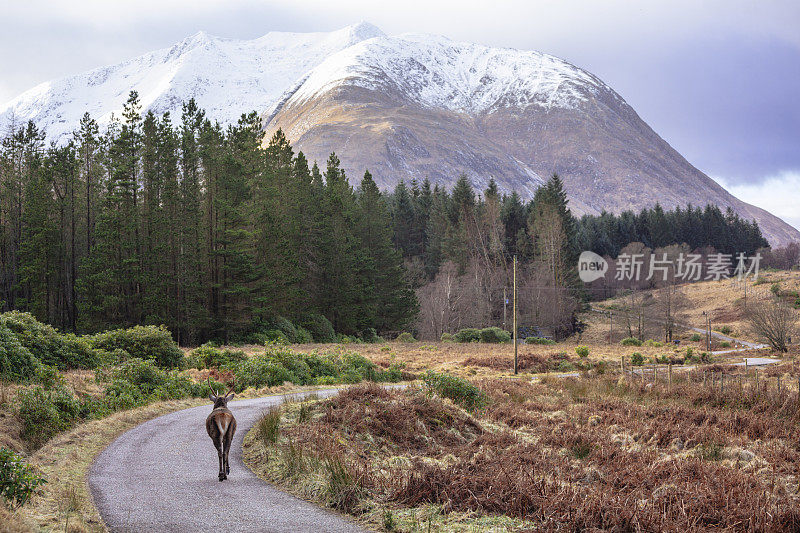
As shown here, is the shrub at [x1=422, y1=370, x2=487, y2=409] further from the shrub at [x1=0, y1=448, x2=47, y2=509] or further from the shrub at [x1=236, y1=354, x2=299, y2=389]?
the shrub at [x1=0, y1=448, x2=47, y2=509]

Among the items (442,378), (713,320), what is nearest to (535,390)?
(442,378)

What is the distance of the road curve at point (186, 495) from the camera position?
760cm

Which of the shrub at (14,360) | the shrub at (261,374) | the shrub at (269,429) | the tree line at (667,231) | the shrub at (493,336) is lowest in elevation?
the shrub at (493,336)

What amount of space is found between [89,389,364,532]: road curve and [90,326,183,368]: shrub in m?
12.9

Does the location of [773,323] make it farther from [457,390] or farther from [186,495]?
[186,495]

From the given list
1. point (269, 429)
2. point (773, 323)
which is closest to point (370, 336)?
point (773, 323)

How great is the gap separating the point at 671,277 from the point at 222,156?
93.0 m

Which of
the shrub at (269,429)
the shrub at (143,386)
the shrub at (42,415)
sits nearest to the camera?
the shrub at (269,429)

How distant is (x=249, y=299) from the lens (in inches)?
1796

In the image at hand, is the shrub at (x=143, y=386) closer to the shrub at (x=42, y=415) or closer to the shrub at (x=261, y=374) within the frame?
the shrub at (x=42, y=415)

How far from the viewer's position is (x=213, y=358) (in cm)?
2906

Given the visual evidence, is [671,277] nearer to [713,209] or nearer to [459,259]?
[713,209]

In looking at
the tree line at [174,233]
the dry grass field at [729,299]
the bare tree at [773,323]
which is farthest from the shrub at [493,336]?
the dry grass field at [729,299]

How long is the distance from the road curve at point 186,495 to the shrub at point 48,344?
950cm
